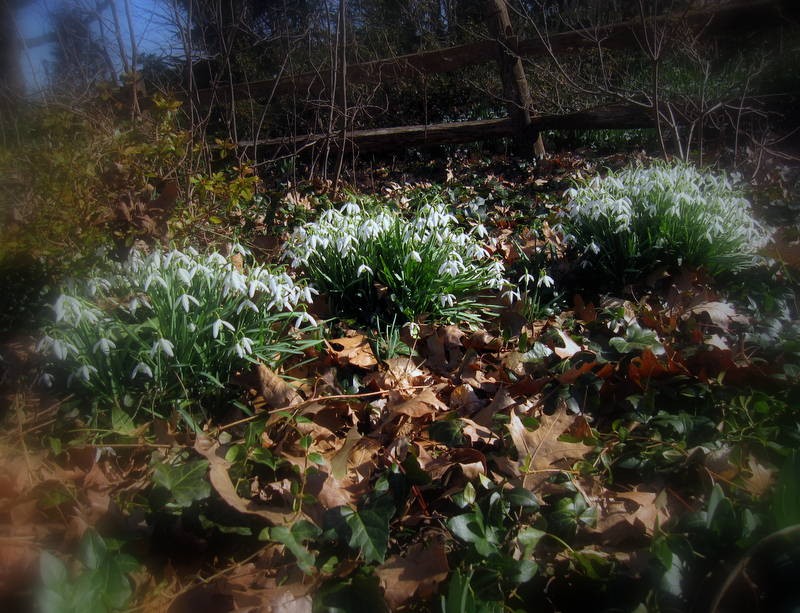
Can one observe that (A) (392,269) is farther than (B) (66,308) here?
Yes

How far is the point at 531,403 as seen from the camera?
2057mm

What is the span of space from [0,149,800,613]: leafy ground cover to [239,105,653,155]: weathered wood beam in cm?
391

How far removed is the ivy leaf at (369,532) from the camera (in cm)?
122

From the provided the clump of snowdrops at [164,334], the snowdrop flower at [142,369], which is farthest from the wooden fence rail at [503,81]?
the snowdrop flower at [142,369]

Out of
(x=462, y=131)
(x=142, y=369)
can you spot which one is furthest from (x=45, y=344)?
(x=462, y=131)

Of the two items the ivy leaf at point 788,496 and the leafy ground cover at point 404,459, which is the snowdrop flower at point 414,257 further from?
the ivy leaf at point 788,496

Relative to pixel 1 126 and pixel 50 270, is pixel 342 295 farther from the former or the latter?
pixel 1 126

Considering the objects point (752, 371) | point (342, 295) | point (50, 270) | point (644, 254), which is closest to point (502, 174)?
point (644, 254)

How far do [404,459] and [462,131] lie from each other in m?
6.09

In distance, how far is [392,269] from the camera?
9.63 feet

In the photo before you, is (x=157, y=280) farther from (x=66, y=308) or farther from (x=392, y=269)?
(x=392, y=269)

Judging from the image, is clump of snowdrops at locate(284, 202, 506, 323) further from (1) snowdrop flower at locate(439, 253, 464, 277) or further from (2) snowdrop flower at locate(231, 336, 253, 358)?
Result: (2) snowdrop flower at locate(231, 336, 253, 358)

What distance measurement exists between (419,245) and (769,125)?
206 inches

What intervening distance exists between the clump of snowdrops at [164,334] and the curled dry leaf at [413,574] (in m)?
0.96
